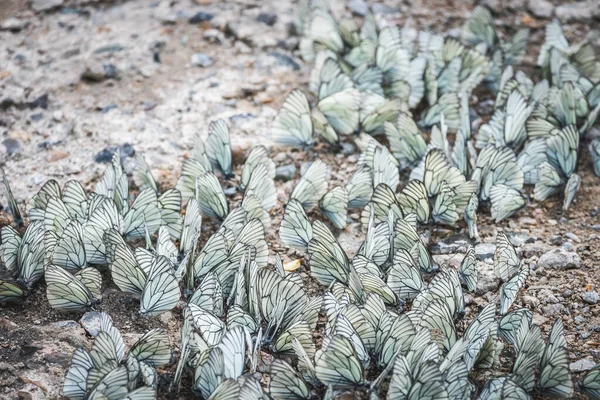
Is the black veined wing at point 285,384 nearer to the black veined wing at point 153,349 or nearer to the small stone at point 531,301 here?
the black veined wing at point 153,349

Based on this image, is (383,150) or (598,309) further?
(383,150)

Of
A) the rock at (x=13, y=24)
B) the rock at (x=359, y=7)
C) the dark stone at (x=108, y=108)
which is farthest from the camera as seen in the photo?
the rock at (x=359, y=7)

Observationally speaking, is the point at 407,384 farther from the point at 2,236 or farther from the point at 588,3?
the point at 588,3


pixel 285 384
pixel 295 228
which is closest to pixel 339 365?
pixel 285 384

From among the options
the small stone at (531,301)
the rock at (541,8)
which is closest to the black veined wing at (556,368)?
the small stone at (531,301)

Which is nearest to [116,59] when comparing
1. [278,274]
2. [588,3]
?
[278,274]
